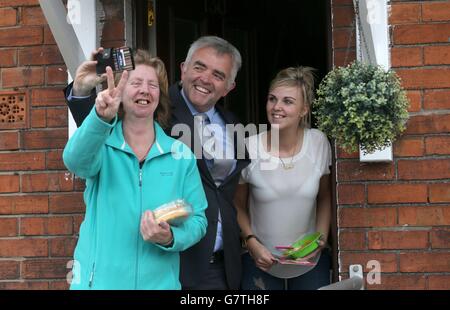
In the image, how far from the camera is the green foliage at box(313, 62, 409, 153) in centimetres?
311

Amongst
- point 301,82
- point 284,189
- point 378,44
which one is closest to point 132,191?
point 284,189

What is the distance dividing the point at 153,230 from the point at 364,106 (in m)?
1.10

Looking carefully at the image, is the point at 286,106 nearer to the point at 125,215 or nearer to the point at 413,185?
the point at 413,185

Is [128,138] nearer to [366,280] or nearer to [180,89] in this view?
[180,89]

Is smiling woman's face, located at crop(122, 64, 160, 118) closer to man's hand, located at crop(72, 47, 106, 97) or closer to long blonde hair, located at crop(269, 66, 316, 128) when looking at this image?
man's hand, located at crop(72, 47, 106, 97)

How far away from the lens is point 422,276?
140 inches

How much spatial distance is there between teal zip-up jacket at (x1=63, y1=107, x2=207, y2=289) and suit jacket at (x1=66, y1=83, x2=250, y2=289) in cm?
21

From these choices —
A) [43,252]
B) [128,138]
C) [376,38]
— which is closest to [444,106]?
[376,38]

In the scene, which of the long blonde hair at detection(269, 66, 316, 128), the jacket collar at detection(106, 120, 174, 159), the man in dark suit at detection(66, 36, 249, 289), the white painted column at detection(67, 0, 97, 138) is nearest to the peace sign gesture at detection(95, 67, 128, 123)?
the jacket collar at detection(106, 120, 174, 159)

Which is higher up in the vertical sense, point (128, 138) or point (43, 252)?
point (128, 138)

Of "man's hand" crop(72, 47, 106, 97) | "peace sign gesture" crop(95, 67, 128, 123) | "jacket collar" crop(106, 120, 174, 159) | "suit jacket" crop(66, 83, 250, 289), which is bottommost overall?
"suit jacket" crop(66, 83, 250, 289)

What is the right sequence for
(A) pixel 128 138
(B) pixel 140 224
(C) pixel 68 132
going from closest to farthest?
(B) pixel 140 224, (A) pixel 128 138, (C) pixel 68 132

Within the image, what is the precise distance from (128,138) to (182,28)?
1.97m

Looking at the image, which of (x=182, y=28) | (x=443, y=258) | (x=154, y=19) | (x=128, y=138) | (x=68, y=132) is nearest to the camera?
(x=128, y=138)
